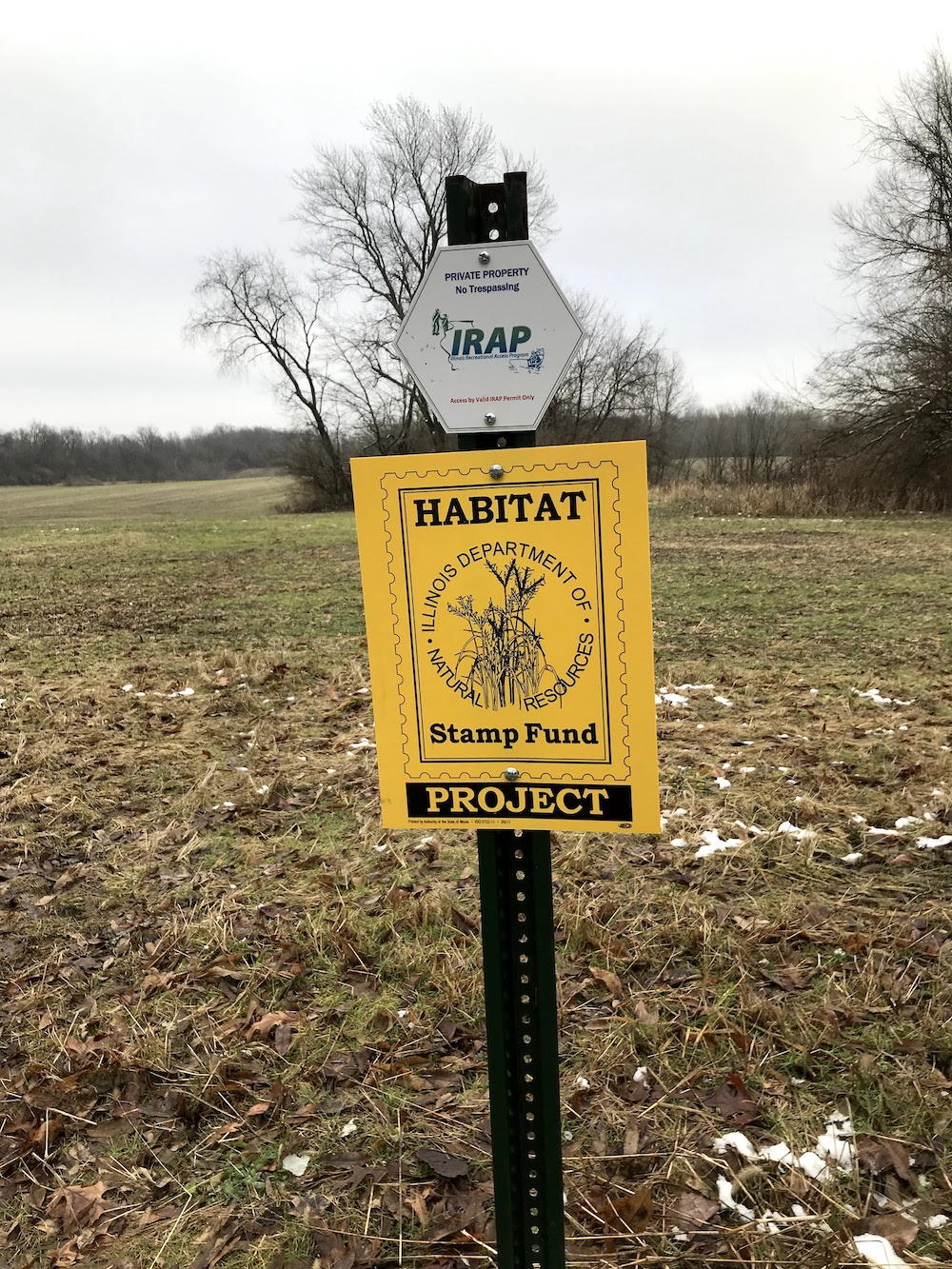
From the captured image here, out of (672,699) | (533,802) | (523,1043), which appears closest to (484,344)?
(533,802)

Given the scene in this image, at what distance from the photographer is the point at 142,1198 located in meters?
2.16

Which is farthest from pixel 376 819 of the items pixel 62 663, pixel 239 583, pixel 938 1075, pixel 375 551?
pixel 239 583

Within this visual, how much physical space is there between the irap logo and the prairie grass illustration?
1.18 ft

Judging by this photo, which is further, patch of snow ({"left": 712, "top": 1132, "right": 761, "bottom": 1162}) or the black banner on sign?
patch of snow ({"left": 712, "top": 1132, "right": 761, "bottom": 1162})

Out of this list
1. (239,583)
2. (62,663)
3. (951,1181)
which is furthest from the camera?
(239,583)

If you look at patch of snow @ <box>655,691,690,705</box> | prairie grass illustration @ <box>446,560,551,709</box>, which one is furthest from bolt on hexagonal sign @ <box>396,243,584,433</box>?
patch of snow @ <box>655,691,690,705</box>

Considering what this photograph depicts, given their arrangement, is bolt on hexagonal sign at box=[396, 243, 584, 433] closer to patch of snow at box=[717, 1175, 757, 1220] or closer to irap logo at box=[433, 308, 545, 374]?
irap logo at box=[433, 308, 545, 374]

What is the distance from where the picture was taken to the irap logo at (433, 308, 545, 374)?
4.79ft

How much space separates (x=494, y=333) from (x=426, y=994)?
2.34m

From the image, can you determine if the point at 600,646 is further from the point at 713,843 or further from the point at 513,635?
the point at 713,843

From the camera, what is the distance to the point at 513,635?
1.50 m

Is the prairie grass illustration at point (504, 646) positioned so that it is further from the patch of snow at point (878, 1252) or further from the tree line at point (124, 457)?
the tree line at point (124, 457)

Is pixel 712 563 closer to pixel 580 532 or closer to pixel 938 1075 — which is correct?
pixel 938 1075

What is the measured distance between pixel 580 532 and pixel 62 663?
7.12 m
